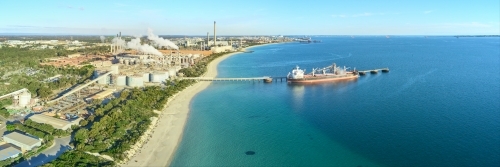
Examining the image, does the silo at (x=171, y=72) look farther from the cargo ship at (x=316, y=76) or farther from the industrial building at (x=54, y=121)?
the industrial building at (x=54, y=121)

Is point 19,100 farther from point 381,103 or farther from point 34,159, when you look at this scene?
point 381,103

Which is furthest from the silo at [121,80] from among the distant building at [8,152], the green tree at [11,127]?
the distant building at [8,152]

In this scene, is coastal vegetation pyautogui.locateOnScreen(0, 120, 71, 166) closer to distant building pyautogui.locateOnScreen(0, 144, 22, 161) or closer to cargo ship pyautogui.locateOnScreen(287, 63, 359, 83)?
distant building pyautogui.locateOnScreen(0, 144, 22, 161)

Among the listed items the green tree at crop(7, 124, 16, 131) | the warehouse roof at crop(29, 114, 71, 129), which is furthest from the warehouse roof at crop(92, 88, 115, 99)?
the green tree at crop(7, 124, 16, 131)

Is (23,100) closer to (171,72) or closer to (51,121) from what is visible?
(51,121)

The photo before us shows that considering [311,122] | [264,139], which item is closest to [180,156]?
[264,139]
